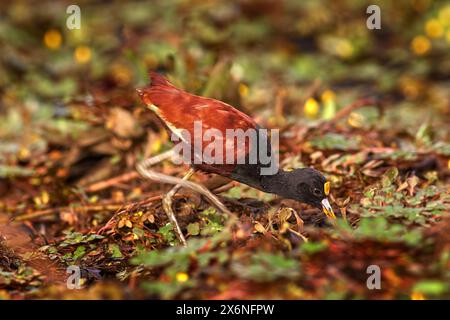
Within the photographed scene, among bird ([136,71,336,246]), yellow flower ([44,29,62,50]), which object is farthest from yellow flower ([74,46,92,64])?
bird ([136,71,336,246])

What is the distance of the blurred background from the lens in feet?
21.0

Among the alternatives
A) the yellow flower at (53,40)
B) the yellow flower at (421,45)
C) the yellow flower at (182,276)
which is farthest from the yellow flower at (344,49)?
the yellow flower at (182,276)

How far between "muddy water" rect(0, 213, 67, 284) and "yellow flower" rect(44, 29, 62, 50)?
510cm

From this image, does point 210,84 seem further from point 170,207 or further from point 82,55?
point 82,55

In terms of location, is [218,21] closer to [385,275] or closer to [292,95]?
[292,95]

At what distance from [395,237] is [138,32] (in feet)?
24.4

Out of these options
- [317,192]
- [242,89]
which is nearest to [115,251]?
Answer: [317,192]

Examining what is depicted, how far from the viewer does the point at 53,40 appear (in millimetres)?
10812

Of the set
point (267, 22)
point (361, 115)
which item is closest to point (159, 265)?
point (361, 115)

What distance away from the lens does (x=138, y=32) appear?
36.2 ft

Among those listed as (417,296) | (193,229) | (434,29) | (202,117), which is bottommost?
(417,296)

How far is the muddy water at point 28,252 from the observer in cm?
470

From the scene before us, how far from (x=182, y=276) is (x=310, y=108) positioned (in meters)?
3.96
